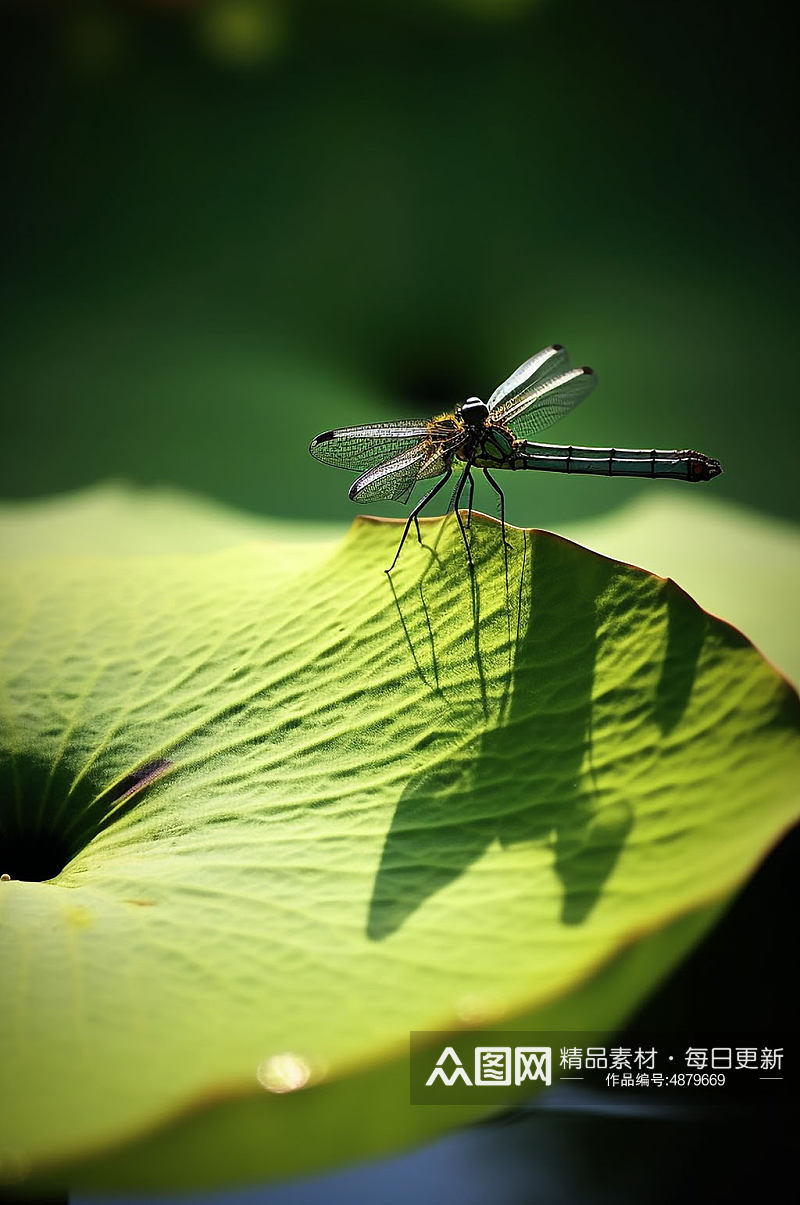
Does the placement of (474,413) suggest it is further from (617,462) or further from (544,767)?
(544,767)

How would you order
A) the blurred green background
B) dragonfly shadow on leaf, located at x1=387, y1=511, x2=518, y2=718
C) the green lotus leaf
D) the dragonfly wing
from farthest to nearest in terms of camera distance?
the blurred green background, the dragonfly wing, dragonfly shadow on leaf, located at x1=387, y1=511, x2=518, y2=718, the green lotus leaf

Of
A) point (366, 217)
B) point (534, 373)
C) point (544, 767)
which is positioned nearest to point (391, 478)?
point (534, 373)

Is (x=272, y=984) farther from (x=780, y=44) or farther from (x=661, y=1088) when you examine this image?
(x=780, y=44)

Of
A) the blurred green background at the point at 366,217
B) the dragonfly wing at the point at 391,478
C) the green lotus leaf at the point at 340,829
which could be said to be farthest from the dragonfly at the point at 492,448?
the blurred green background at the point at 366,217

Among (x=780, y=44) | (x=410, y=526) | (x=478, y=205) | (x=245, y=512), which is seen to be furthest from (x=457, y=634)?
(x=780, y=44)

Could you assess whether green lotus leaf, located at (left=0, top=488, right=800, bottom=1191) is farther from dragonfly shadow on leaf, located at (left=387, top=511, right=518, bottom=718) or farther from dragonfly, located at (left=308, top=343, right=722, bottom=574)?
dragonfly, located at (left=308, top=343, right=722, bottom=574)

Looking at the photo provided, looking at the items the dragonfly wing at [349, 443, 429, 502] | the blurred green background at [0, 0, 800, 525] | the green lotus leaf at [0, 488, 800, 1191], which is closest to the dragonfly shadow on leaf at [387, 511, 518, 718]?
the green lotus leaf at [0, 488, 800, 1191]
